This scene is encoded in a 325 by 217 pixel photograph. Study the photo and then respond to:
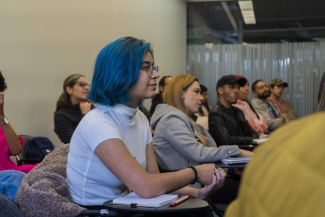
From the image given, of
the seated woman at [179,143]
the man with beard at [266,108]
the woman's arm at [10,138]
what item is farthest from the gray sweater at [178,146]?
the man with beard at [266,108]

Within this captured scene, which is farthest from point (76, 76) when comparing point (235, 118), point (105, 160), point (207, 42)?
A: point (207, 42)

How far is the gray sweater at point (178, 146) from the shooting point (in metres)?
3.45

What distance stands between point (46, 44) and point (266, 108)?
13.4ft

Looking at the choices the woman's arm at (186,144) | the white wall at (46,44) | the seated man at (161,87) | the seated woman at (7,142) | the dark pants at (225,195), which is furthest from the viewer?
the seated man at (161,87)

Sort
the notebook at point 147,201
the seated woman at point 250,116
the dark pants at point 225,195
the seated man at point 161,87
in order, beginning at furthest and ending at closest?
1. the seated man at point 161,87
2. the seated woman at point 250,116
3. the dark pants at point 225,195
4. the notebook at point 147,201

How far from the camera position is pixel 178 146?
347 centimetres

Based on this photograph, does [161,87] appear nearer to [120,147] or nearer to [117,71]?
[117,71]

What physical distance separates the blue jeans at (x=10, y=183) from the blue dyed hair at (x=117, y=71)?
0.56m

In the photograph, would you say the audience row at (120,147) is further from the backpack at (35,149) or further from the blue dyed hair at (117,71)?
A: the backpack at (35,149)

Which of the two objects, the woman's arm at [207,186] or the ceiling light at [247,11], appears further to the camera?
the ceiling light at [247,11]

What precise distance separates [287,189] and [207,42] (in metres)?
9.15

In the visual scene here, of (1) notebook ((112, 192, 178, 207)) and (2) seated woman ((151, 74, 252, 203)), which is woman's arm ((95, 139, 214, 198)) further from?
(2) seated woman ((151, 74, 252, 203))

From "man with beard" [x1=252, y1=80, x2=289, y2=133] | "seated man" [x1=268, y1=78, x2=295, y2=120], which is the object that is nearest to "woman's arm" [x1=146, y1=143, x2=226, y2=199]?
"man with beard" [x1=252, y1=80, x2=289, y2=133]

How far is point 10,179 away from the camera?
2377mm
